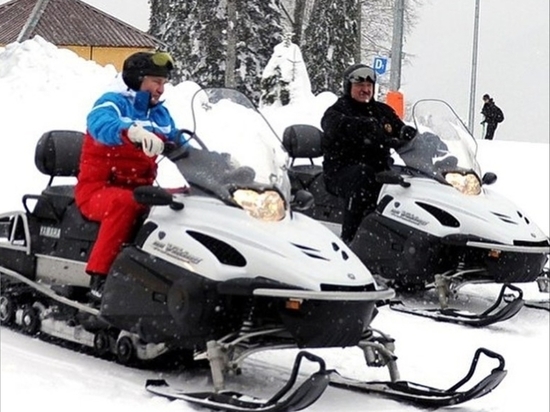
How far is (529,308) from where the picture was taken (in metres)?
7.86

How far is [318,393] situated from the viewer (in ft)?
15.4

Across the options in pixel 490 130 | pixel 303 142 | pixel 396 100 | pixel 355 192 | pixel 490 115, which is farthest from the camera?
pixel 490 115

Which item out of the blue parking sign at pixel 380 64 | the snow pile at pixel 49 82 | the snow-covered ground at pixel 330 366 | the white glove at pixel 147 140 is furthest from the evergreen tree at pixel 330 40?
the white glove at pixel 147 140

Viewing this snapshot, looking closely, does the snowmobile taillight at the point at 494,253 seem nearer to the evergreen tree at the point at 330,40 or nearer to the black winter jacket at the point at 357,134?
the black winter jacket at the point at 357,134

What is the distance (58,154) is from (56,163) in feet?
0.16

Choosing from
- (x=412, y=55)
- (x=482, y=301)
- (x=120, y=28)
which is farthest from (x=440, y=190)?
(x=412, y=55)

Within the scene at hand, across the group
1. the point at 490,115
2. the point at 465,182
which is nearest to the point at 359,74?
the point at 465,182

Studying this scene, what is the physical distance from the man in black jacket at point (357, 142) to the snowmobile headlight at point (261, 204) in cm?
256

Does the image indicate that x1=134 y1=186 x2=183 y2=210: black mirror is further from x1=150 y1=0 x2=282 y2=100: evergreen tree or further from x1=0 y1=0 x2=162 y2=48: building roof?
x1=0 y1=0 x2=162 y2=48: building roof

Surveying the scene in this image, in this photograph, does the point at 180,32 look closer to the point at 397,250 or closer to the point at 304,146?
the point at 304,146

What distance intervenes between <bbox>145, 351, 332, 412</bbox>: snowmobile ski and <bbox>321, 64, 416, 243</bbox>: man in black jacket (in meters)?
3.08

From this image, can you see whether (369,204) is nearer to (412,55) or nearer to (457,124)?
(457,124)

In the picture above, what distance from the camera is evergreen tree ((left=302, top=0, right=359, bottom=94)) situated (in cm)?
3272

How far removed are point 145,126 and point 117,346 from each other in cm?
108
